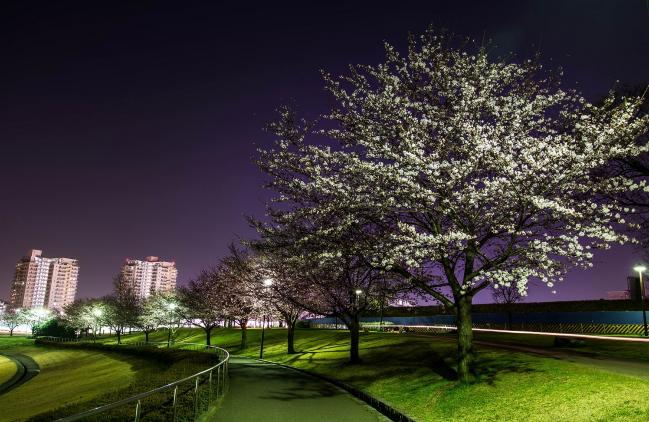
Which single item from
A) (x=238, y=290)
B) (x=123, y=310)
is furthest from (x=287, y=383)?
(x=123, y=310)

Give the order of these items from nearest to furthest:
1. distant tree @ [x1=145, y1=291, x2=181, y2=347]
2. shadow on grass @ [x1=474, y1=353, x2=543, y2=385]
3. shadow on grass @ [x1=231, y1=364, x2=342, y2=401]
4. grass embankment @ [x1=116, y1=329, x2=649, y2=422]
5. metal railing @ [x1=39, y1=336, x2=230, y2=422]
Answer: metal railing @ [x1=39, y1=336, x2=230, y2=422] < grass embankment @ [x1=116, y1=329, x2=649, y2=422] < shadow on grass @ [x1=474, y1=353, x2=543, y2=385] < shadow on grass @ [x1=231, y1=364, x2=342, y2=401] < distant tree @ [x1=145, y1=291, x2=181, y2=347]

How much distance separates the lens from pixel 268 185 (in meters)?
19.1

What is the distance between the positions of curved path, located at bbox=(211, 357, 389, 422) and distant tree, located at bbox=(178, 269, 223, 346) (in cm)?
2671

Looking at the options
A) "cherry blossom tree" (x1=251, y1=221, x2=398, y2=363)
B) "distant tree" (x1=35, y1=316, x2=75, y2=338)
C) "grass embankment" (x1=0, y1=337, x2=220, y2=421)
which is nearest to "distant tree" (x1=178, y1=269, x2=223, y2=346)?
"grass embankment" (x1=0, y1=337, x2=220, y2=421)

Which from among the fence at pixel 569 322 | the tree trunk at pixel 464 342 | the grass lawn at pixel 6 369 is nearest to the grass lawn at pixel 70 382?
the grass lawn at pixel 6 369

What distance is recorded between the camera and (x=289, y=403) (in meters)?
16.0

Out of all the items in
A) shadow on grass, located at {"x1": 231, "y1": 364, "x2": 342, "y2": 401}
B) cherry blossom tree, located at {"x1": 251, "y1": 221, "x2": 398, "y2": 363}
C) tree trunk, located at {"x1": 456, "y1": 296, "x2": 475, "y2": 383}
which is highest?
cherry blossom tree, located at {"x1": 251, "y1": 221, "x2": 398, "y2": 363}

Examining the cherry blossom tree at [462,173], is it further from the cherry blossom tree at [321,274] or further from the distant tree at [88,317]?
the distant tree at [88,317]

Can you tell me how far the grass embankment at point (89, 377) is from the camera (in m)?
19.8

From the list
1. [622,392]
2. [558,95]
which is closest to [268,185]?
[558,95]

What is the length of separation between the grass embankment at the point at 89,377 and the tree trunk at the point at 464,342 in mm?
9897

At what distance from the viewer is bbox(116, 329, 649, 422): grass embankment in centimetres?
1145

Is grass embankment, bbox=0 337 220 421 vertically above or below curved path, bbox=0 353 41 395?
above

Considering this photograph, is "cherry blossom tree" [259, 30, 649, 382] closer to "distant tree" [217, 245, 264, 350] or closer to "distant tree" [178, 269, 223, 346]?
"distant tree" [217, 245, 264, 350]
